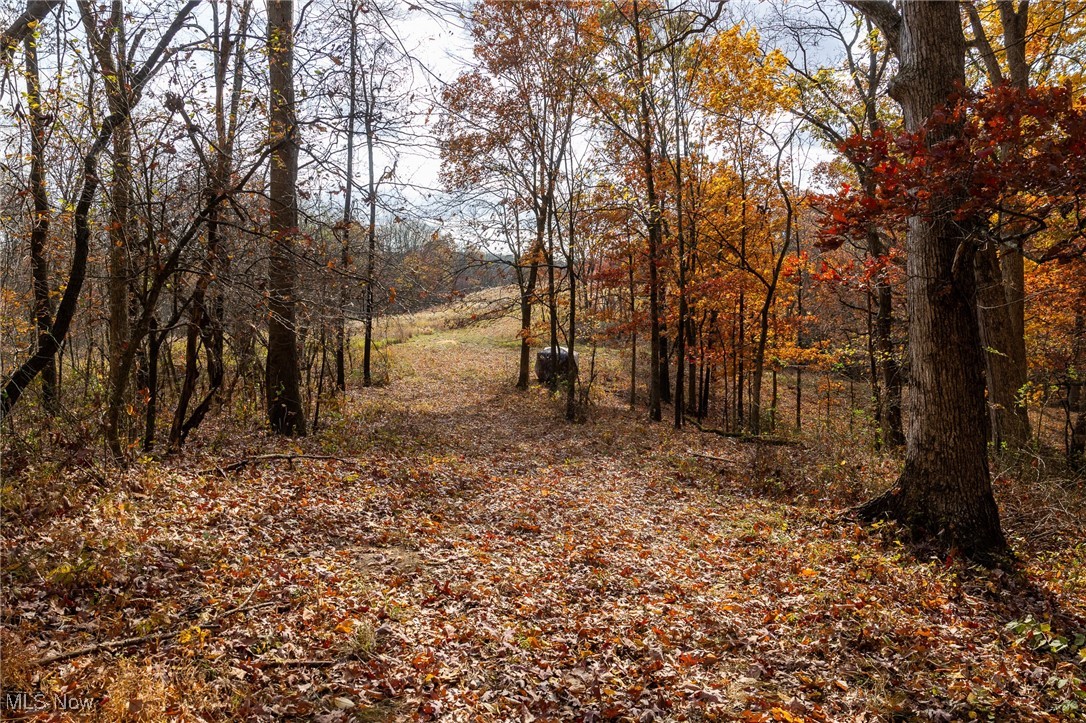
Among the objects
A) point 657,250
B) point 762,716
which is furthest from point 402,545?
point 657,250

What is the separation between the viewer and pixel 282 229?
746cm

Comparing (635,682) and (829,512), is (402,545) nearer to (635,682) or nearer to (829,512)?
(635,682)

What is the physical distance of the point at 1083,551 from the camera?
6047 millimetres

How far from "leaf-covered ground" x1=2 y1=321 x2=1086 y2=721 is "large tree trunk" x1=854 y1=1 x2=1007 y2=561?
48cm

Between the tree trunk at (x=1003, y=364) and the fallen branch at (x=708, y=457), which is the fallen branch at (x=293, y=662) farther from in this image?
the tree trunk at (x=1003, y=364)

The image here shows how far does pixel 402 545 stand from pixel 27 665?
3419 millimetres

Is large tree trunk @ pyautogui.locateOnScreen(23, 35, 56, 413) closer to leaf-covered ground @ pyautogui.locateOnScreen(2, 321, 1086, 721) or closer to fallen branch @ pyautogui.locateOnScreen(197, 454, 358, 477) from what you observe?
fallen branch @ pyautogui.locateOnScreen(197, 454, 358, 477)

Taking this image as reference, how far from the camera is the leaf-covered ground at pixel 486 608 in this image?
12.1 feet

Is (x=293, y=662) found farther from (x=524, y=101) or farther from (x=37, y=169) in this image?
(x=524, y=101)

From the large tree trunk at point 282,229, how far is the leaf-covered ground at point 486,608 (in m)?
1.90

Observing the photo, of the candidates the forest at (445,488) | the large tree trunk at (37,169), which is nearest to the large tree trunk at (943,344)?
the forest at (445,488)

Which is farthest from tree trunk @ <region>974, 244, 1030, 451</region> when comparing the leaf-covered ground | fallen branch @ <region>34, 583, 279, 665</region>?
fallen branch @ <region>34, 583, 279, 665</region>

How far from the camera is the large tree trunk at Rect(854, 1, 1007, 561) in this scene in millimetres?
5996

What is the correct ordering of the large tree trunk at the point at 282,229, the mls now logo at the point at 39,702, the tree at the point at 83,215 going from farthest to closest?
the large tree trunk at the point at 282,229
the tree at the point at 83,215
the mls now logo at the point at 39,702
